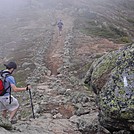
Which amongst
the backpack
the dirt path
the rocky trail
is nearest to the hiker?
the backpack

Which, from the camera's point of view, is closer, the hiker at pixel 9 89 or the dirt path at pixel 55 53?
the hiker at pixel 9 89

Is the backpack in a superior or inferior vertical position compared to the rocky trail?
superior

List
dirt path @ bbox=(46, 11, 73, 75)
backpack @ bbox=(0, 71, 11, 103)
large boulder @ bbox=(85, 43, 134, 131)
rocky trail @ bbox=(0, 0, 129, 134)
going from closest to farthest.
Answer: large boulder @ bbox=(85, 43, 134, 131) < backpack @ bbox=(0, 71, 11, 103) < rocky trail @ bbox=(0, 0, 129, 134) < dirt path @ bbox=(46, 11, 73, 75)

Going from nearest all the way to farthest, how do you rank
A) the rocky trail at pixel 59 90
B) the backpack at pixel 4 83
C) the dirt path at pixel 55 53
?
the backpack at pixel 4 83 < the rocky trail at pixel 59 90 < the dirt path at pixel 55 53

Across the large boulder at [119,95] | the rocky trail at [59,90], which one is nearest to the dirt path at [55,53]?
the rocky trail at [59,90]

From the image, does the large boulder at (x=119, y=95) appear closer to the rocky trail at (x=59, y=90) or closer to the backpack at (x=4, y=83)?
the rocky trail at (x=59, y=90)

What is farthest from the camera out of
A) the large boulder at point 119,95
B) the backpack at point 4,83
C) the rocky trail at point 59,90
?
the rocky trail at point 59,90

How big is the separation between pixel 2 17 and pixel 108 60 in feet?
260

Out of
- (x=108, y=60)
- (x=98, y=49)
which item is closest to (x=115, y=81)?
(x=108, y=60)

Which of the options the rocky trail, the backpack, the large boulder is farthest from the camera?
the rocky trail

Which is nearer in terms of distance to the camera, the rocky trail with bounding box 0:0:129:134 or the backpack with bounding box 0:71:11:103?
the backpack with bounding box 0:71:11:103

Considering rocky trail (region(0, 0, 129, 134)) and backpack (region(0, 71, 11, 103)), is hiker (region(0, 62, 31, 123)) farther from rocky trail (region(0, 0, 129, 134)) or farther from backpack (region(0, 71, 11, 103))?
rocky trail (region(0, 0, 129, 134))

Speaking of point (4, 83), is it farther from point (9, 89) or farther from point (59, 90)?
point (59, 90)

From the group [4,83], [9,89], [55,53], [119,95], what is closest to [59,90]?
[9,89]
